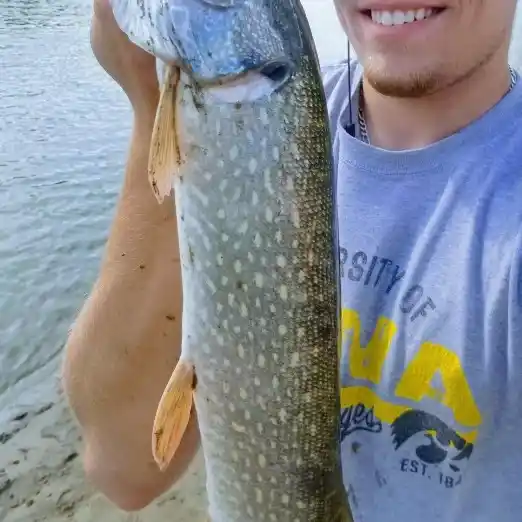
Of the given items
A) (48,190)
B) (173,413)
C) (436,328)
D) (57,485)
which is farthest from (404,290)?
(48,190)

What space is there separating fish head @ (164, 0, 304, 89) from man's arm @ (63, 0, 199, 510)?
12.7 inches

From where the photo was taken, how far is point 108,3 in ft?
4.11

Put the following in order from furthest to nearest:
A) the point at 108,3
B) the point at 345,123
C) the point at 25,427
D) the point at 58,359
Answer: the point at 58,359 < the point at 25,427 < the point at 345,123 < the point at 108,3

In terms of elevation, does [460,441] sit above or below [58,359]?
above

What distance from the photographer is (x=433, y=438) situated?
1345mm

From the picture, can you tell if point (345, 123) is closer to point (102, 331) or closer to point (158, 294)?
point (158, 294)

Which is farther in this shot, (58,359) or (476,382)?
(58,359)

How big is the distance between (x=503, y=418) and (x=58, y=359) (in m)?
4.31

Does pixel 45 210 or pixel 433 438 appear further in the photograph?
pixel 45 210

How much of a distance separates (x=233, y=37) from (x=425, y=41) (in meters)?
0.56

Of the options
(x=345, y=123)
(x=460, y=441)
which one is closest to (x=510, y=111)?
(x=345, y=123)

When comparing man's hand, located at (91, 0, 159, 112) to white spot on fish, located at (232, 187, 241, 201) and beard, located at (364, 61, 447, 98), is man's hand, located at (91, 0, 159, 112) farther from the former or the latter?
beard, located at (364, 61, 447, 98)

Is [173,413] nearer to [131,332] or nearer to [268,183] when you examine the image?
[131,332]

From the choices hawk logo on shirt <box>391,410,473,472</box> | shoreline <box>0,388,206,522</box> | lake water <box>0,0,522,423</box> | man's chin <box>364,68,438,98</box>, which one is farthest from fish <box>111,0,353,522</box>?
lake water <box>0,0,522,423</box>
